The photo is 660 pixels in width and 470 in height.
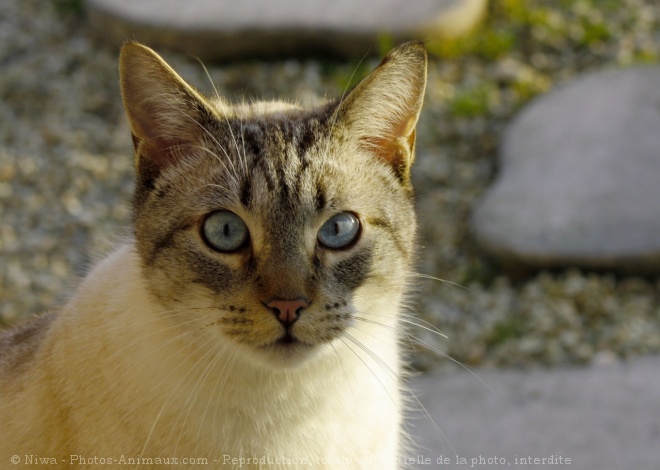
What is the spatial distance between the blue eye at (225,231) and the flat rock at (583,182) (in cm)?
278

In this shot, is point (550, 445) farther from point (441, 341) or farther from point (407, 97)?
point (407, 97)

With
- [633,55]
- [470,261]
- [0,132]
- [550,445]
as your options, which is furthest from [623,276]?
[0,132]

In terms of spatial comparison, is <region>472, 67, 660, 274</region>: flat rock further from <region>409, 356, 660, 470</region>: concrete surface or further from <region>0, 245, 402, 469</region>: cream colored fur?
<region>0, 245, 402, 469</region>: cream colored fur

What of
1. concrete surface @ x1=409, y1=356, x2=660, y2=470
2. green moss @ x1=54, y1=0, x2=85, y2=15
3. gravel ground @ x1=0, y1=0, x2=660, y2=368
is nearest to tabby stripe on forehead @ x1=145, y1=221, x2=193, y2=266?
gravel ground @ x1=0, y1=0, x2=660, y2=368

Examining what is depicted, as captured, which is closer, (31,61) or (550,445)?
(550,445)

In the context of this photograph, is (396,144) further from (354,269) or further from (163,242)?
(163,242)

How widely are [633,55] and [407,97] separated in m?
4.18

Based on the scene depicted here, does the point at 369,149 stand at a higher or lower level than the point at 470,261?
higher

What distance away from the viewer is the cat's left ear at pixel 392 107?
8.17 feet

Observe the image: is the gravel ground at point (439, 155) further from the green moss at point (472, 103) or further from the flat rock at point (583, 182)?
the flat rock at point (583, 182)

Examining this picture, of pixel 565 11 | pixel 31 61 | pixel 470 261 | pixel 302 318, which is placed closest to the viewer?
pixel 302 318

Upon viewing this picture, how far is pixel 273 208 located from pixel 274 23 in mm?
4094

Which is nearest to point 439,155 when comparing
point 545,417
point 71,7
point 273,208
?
point 545,417

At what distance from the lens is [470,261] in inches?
197
